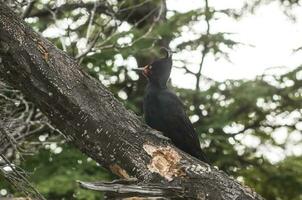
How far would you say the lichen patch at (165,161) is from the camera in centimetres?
318

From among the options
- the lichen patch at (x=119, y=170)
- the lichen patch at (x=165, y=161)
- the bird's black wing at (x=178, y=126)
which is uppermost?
the bird's black wing at (x=178, y=126)

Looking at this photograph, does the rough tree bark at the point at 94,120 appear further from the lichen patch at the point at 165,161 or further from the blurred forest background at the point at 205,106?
the blurred forest background at the point at 205,106

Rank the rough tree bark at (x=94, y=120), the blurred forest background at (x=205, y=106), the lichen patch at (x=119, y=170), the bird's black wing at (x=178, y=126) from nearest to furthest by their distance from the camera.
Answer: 1. the rough tree bark at (x=94, y=120)
2. the lichen patch at (x=119, y=170)
3. the bird's black wing at (x=178, y=126)
4. the blurred forest background at (x=205, y=106)

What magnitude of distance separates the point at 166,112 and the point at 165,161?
996 millimetres

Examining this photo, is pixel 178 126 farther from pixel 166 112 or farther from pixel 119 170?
pixel 119 170

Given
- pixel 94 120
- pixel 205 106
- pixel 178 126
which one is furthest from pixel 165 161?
pixel 205 106

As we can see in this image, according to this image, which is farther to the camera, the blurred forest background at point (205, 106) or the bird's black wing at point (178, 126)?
the blurred forest background at point (205, 106)

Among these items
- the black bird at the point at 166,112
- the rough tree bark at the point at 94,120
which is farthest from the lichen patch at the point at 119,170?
the black bird at the point at 166,112

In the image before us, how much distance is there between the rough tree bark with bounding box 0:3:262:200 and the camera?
309 cm

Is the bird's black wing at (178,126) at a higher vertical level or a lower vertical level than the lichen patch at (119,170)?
higher

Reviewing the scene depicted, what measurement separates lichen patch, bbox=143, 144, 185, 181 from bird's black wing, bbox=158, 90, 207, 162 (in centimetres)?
81

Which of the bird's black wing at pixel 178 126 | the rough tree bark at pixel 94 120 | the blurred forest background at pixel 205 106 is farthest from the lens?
the blurred forest background at pixel 205 106

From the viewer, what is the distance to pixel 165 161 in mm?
3252

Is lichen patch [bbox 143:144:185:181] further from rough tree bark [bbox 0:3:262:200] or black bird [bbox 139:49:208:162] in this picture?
black bird [bbox 139:49:208:162]
